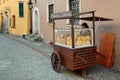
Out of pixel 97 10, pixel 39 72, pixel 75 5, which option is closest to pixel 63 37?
pixel 39 72

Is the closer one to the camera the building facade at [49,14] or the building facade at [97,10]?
the building facade at [97,10]

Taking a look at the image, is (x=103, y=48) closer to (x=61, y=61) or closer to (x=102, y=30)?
(x=102, y=30)

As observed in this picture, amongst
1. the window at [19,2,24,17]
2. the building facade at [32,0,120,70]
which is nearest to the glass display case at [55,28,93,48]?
the building facade at [32,0,120,70]

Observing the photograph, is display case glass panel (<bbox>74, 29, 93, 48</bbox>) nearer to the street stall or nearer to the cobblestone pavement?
the street stall

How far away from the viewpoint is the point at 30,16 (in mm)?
20484

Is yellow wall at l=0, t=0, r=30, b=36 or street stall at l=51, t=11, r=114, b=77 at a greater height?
yellow wall at l=0, t=0, r=30, b=36

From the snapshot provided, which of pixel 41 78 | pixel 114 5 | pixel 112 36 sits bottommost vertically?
pixel 41 78

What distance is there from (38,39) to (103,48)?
30.6 feet

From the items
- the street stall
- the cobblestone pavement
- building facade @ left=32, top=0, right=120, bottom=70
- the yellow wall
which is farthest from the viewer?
the yellow wall

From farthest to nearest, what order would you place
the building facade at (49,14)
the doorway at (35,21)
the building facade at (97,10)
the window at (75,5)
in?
the doorway at (35,21) → the window at (75,5) → the building facade at (49,14) → the building facade at (97,10)

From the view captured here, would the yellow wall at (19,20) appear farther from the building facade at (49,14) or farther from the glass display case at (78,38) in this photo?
the glass display case at (78,38)

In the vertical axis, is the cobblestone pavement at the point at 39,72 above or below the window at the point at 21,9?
below

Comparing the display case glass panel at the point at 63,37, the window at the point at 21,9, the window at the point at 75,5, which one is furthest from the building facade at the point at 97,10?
the window at the point at 21,9

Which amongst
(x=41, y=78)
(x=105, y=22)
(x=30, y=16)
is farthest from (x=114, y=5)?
(x=30, y=16)
